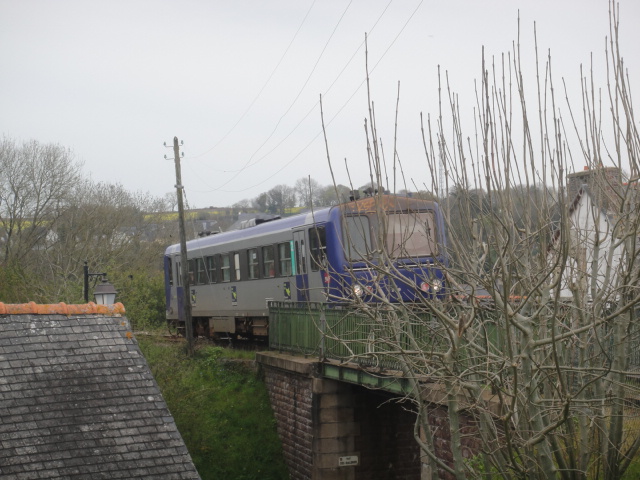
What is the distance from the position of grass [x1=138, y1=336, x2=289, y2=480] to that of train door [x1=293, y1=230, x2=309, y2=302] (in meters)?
3.66

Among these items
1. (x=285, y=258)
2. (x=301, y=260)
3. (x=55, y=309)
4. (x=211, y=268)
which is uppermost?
(x=211, y=268)

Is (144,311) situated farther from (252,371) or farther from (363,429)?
(363,429)

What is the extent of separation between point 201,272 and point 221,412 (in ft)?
19.5

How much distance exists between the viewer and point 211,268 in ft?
86.1

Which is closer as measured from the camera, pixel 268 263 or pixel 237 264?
pixel 268 263

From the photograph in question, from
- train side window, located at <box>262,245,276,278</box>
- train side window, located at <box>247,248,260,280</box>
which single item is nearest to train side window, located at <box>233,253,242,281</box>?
train side window, located at <box>247,248,260,280</box>

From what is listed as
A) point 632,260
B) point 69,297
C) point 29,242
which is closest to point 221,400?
point 69,297

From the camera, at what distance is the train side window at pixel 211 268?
2594 cm

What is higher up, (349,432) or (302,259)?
(302,259)

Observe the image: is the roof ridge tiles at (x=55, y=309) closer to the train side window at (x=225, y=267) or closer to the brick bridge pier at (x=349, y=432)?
the brick bridge pier at (x=349, y=432)

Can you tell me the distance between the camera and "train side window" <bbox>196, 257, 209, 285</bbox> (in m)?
27.0

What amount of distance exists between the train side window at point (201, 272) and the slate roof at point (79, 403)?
1284 centimetres

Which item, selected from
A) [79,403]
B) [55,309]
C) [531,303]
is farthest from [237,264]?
[531,303]

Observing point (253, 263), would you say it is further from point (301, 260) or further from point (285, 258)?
point (301, 260)
